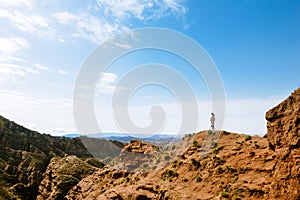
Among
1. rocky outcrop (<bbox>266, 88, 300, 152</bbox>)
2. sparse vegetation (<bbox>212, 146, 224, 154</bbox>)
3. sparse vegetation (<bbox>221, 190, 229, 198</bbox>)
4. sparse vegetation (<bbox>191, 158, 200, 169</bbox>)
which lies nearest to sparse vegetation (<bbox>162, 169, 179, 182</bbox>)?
sparse vegetation (<bbox>191, 158, 200, 169</bbox>)

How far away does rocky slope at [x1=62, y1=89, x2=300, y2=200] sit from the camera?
1538cm

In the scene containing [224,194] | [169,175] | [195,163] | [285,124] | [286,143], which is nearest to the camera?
[286,143]

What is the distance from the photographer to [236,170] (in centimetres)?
2023

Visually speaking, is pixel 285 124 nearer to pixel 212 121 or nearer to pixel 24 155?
pixel 212 121

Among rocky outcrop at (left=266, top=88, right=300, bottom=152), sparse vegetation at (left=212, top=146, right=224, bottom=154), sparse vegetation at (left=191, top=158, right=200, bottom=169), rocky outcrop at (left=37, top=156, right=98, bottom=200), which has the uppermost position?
rocky outcrop at (left=266, top=88, right=300, bottom=152)

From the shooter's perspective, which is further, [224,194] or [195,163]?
[195,163]

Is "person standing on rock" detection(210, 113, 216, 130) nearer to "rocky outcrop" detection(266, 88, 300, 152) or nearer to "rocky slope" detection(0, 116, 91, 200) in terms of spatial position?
"rocky outcrop" detection(266, 88, 300, 152)

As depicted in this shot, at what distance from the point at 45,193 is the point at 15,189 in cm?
1530

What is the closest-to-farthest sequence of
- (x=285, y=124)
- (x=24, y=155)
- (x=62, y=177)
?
(x=285, y=124) < (x=62, y=177) < (x=24, y=155)

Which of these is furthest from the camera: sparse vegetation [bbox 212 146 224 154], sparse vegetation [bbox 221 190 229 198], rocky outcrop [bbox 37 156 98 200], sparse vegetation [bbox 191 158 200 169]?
rocky outcrop [bbox 37 156 98 200]

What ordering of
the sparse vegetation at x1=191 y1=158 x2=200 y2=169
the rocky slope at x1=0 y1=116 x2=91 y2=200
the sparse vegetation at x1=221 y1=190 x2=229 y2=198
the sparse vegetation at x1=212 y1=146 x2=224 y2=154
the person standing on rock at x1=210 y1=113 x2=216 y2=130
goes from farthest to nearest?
the rocky slope at x1=0 y1=116 x2=91 y2=200 → the person standing on rock at x1=210 y1=113 x2=216 y2=130 → the sparse vegetation at x1=212 y1=146 x2=224 y2=154 → the sparse vegetation at x1=191 y1=158 x2=200 y2=169 → the sparse vegetation at x1=221 y1=190 x2=229 y2=198

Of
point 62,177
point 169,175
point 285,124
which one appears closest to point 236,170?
point 285,124

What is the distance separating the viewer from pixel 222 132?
2788 cm

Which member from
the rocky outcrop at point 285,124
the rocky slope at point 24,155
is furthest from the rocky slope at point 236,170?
the rocky slope at point 24,155
